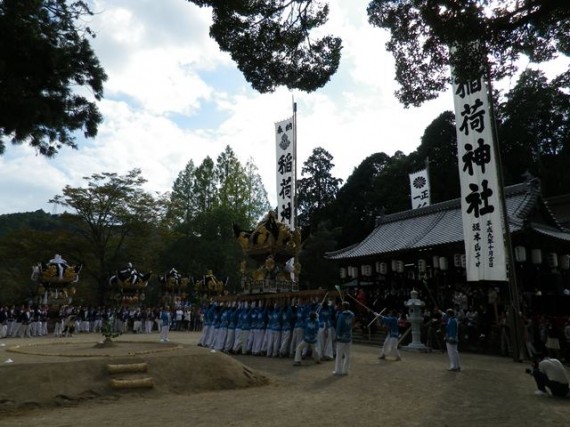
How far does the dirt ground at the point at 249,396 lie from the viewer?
677cm

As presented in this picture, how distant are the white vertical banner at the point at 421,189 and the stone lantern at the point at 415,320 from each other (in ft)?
35.1

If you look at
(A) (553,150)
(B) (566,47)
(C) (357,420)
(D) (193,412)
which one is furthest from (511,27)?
(A) (553,150)

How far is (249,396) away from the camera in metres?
8.70

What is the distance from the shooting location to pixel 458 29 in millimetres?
7402

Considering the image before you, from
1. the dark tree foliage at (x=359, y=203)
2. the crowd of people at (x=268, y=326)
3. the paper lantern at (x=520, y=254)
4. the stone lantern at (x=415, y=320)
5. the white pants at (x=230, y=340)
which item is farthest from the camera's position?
the dark tree foliage at (x=359, y=203)

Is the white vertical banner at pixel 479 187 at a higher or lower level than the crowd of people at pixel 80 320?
higher

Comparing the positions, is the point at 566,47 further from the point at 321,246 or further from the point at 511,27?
the point at 321,246

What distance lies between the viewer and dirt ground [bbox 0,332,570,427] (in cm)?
677

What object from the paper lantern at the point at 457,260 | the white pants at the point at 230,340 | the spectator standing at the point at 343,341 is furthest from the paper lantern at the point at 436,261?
the spectator standing at the point at 343,341

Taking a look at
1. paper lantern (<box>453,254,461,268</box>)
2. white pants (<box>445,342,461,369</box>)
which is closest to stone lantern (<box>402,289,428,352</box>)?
paper lantern (<box>453,254,461,268</box>)

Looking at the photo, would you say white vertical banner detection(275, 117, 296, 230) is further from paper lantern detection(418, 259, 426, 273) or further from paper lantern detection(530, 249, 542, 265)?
paper lantern detection(530, 249, 542, 265)

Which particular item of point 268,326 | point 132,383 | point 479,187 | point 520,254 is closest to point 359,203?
point 520,254

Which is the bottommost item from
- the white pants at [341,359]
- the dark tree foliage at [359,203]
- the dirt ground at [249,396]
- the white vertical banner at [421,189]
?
the dirt ground at [249,396]

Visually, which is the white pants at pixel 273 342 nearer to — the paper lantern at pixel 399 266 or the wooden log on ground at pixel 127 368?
the wooden log on ground at pixel 127 368
